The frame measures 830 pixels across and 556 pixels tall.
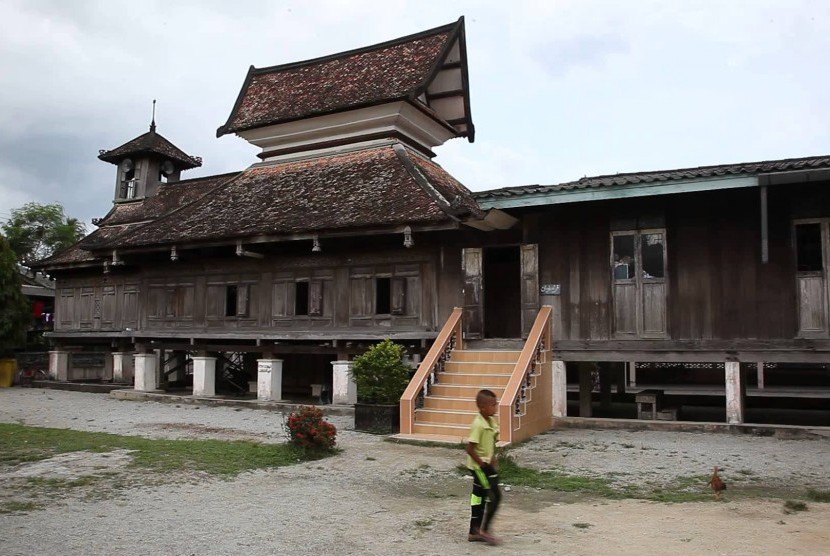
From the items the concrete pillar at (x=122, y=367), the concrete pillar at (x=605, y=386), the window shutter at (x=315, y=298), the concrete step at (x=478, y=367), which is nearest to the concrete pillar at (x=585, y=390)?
the concrete pillar at (x=605, y=386)

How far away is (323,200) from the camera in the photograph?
714 inches

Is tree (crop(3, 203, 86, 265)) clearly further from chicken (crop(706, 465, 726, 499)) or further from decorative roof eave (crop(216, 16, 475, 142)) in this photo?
chicken (crop(706, 465, 726, 499))

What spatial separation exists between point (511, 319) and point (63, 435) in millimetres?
10842

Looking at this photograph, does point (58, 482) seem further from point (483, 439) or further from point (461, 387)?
point (461, 387)

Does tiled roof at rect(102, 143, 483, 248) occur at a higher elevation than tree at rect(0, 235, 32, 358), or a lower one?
higher

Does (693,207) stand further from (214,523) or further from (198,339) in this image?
(198,339)

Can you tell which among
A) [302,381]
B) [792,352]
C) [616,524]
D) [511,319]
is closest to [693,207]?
[792,352]

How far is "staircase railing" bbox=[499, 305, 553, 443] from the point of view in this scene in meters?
11.8

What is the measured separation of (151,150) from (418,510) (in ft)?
77.2

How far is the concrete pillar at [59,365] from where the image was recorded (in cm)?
2450

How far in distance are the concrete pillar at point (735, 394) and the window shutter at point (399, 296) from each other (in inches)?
280

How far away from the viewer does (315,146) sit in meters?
21.0

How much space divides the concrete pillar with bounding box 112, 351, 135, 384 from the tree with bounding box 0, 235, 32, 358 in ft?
10.8

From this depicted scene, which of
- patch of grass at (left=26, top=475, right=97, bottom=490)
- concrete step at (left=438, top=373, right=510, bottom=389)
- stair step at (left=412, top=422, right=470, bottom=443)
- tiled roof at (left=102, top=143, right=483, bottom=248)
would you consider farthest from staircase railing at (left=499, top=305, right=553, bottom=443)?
patch of grass at (left=26, top=475, right=97, bottom=490)
